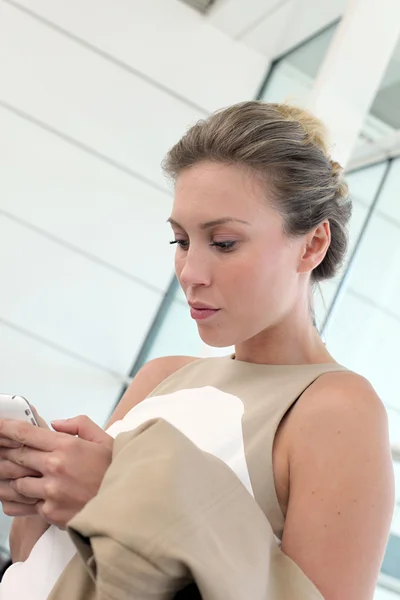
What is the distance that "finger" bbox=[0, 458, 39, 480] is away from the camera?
806mm

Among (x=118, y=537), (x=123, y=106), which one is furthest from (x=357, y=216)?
(x=118, y=537)

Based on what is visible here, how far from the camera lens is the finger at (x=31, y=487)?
0.77 m

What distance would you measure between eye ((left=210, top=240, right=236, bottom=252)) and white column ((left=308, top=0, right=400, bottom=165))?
3.72 feet

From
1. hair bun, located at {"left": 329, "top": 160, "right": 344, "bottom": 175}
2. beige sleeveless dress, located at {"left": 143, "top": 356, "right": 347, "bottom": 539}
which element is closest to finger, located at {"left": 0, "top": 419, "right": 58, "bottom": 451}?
beige sleeveless dress, located at {"left": 143, "top": 356, "right": 347, "bottom": 539}

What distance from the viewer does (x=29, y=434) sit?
794mm

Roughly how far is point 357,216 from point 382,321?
408mm

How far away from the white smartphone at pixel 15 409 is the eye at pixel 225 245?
1.09 ft

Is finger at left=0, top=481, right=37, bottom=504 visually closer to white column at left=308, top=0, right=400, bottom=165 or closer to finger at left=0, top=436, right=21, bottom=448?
finger at left=0, top=436, right=21, bottom=448

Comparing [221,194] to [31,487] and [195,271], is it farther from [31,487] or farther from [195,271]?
[31,487]

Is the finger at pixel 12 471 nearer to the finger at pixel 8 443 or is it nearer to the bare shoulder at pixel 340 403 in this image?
the finger at pixel 8 443

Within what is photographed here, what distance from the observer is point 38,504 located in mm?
797

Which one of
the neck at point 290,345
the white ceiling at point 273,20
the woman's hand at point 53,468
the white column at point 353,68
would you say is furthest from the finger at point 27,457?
the white ceiling at point 273,20

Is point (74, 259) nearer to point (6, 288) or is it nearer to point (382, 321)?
point (6, 288)

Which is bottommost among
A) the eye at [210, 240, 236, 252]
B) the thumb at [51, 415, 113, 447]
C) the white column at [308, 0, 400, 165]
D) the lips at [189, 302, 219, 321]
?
the thumb at [51, 415, 113, 447]
